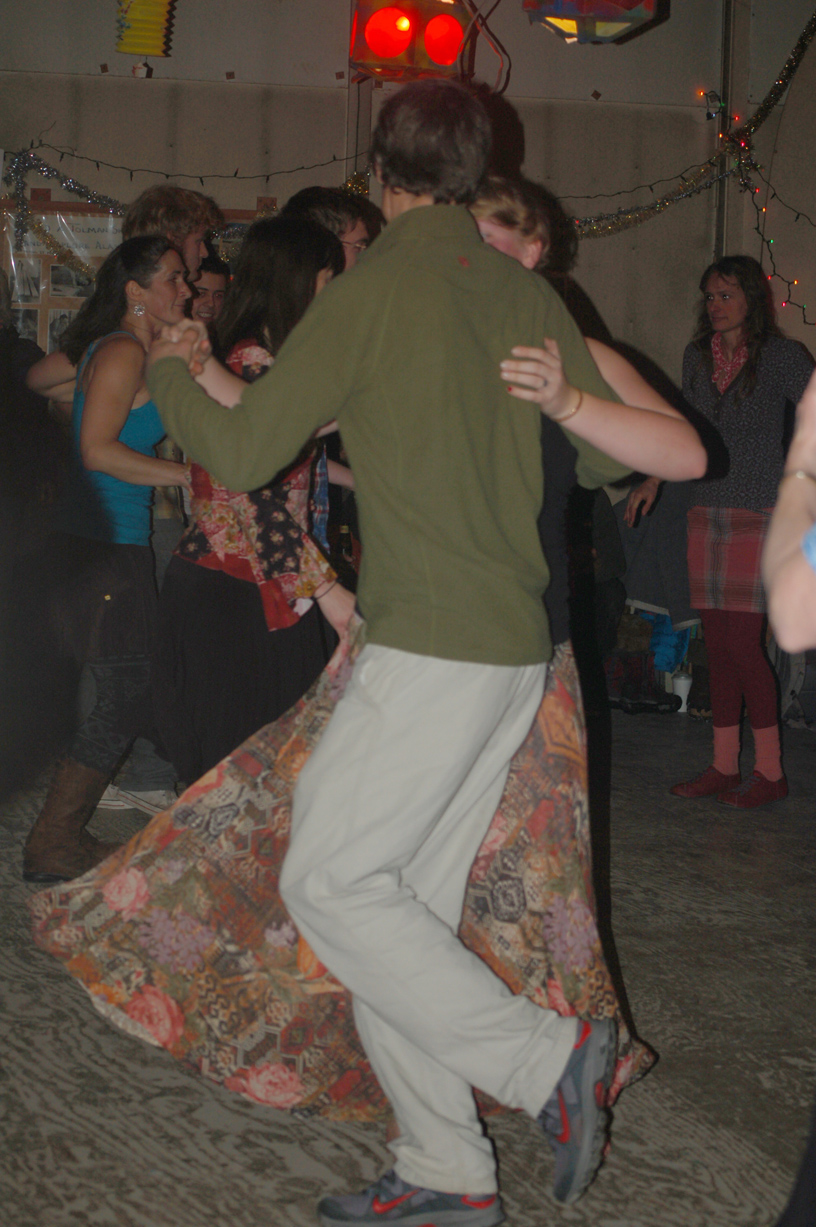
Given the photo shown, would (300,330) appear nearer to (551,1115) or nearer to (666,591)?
(551,1115)

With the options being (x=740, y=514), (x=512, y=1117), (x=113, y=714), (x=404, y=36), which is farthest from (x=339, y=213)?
(x=404, y=36)

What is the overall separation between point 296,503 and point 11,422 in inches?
105

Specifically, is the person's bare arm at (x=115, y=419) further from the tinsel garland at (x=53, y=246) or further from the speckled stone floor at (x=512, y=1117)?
the tinsel garland at (x=53, y=246)

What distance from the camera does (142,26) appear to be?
227 inches

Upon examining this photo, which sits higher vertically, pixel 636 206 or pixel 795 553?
pixel 636 206

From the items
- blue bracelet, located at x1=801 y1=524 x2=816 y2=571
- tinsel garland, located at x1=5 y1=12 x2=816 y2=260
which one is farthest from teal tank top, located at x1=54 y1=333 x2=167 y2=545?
tinsel garland, located at x1=5 y1=12 x2=816 y2=260

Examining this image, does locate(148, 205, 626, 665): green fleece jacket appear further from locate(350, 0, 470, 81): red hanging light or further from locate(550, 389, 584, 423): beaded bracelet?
locate(350, 0, 470, 81): red hanging light

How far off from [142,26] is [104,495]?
4.11 metres

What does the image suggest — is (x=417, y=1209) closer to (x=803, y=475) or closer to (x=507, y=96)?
(x=803, y=475)

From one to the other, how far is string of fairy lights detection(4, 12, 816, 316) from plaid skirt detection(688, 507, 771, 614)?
8.98 ft

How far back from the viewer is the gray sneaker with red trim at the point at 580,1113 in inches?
55.2

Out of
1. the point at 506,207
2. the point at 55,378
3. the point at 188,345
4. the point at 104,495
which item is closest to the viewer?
the point at 188,345

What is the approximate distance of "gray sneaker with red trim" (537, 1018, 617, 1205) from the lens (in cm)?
140

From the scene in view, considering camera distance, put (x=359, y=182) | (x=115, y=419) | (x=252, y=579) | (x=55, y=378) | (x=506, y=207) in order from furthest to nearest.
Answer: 1. (x=359, y=182)
2. (x=55, y=378)
3. (x=115, y=419)
4. (x=252, y=579)
5. (x=506, y=207)
